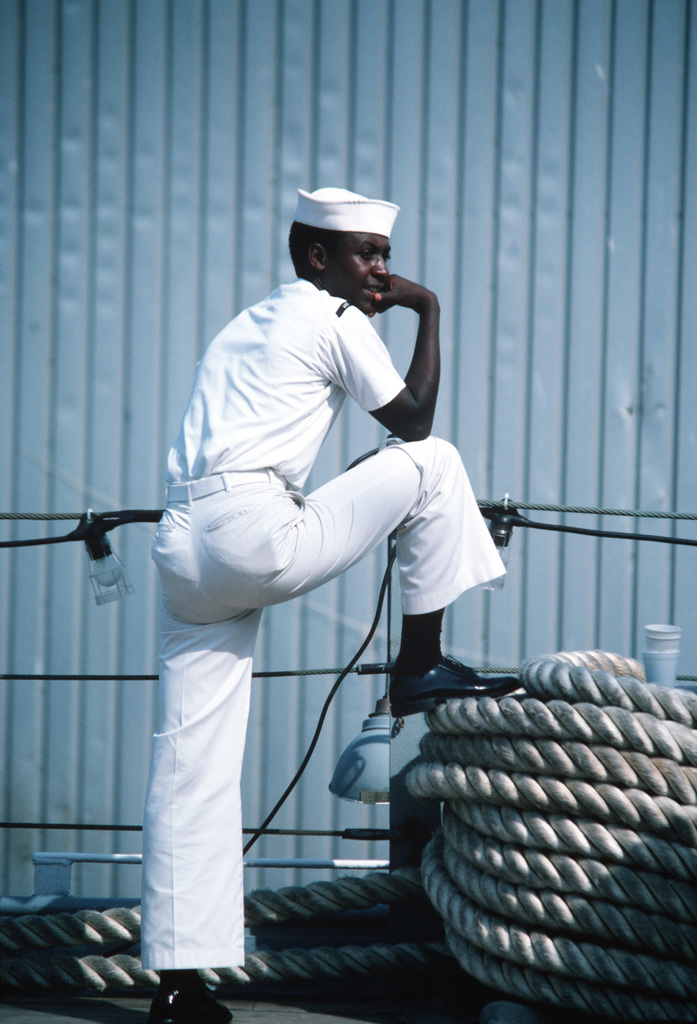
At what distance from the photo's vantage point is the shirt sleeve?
1494mm

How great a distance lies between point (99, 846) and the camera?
3693 mm

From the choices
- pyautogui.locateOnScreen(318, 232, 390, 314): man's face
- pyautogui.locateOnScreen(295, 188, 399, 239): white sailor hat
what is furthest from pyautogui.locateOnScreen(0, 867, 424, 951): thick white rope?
pyautogui.locateOnScreen(295, 188, 399, 239): white sailor hat

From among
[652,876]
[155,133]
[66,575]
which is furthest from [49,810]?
[652,876]

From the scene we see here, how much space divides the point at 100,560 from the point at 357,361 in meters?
0.66

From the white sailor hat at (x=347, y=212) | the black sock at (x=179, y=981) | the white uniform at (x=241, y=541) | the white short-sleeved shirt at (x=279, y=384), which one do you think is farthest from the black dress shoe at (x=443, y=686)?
the white sailor hat at (x=347, y=212)

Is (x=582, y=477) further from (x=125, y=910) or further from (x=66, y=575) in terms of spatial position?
(x=125, y=910)

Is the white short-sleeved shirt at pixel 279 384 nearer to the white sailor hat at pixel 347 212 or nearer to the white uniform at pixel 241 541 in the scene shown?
the white uniform at pixel 241 541

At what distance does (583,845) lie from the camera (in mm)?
1288

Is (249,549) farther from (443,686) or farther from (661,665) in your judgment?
(661,665)

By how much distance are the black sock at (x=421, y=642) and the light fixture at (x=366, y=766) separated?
0.45 meters

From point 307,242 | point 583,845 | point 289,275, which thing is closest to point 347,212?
point 307,242

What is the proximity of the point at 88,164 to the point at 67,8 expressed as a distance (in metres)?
0.60

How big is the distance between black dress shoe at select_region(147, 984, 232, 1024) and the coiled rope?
168mm

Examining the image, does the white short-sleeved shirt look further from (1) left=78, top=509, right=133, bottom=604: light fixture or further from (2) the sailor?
(1) left=78, top=509, right=133, bottom=604: light fixture
